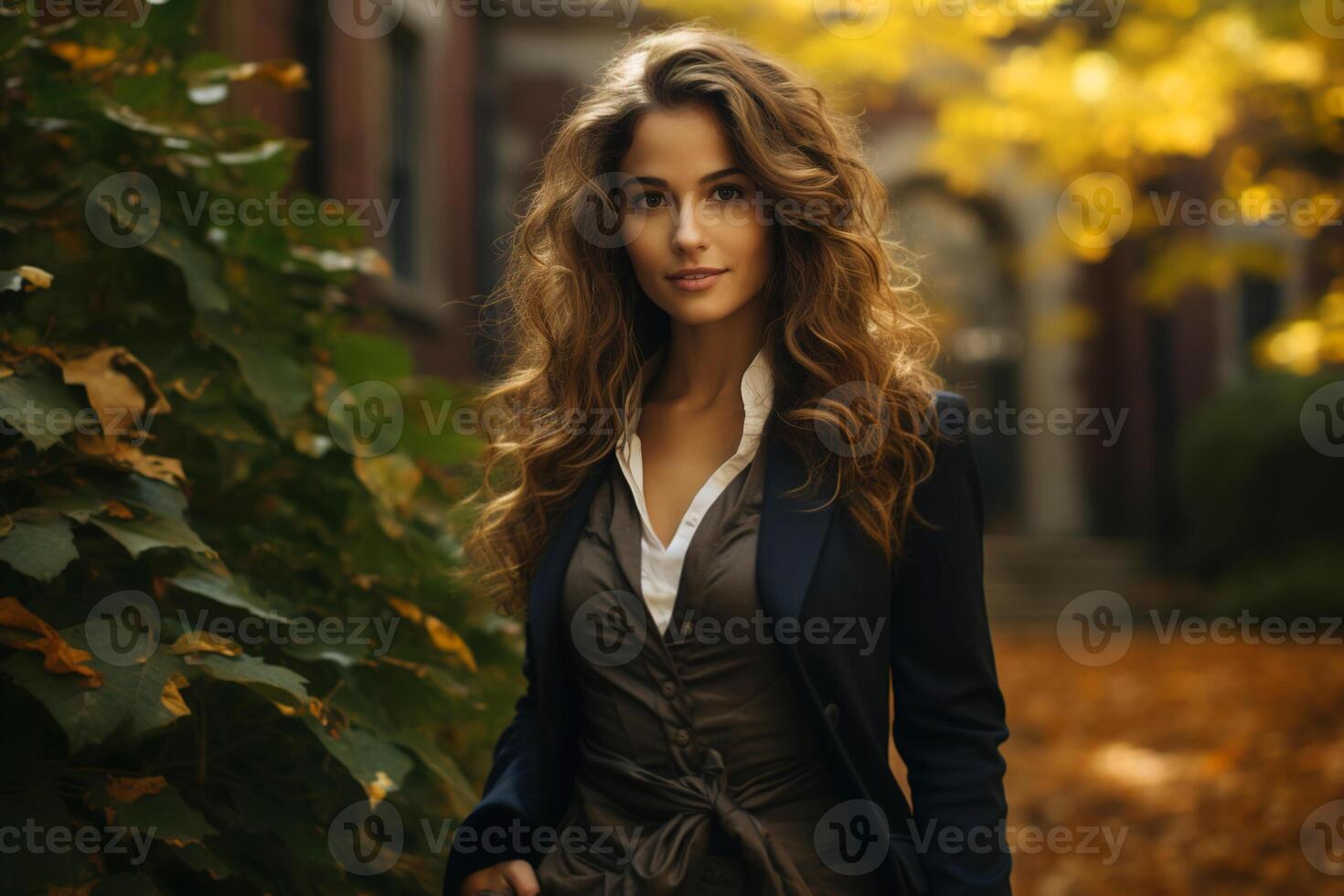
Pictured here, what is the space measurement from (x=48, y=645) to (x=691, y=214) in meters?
1.18

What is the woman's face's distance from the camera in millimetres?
2150

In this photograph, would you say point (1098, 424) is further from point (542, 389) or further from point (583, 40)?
point (542, 389)

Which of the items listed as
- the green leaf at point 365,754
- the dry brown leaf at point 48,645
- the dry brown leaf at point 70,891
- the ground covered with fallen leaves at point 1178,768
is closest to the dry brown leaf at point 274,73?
the dry brown leaf at point 48,645

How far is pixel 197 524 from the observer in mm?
2611

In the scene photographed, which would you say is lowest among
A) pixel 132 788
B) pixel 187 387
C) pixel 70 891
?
pixel 70 891

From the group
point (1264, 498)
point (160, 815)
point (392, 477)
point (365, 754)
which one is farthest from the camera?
point (1264, 498)

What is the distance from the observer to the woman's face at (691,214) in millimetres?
2150

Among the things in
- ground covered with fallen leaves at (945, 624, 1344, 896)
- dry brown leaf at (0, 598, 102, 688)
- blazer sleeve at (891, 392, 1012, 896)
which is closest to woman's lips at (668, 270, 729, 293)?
blazer sleeve at (891, 392, 1012, 896)

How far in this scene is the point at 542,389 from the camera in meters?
2.50

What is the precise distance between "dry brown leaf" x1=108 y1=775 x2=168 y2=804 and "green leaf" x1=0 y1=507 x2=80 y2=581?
0.35 m

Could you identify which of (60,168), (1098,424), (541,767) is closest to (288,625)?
(541,767)

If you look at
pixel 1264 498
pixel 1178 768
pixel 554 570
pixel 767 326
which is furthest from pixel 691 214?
pixel 1264 498

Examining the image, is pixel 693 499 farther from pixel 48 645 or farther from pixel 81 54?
pixel 81 54

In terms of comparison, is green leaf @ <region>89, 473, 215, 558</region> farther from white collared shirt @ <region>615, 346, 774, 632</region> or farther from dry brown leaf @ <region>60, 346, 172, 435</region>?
white collared shirt @ <region>615, 346, 774, 632</region>
